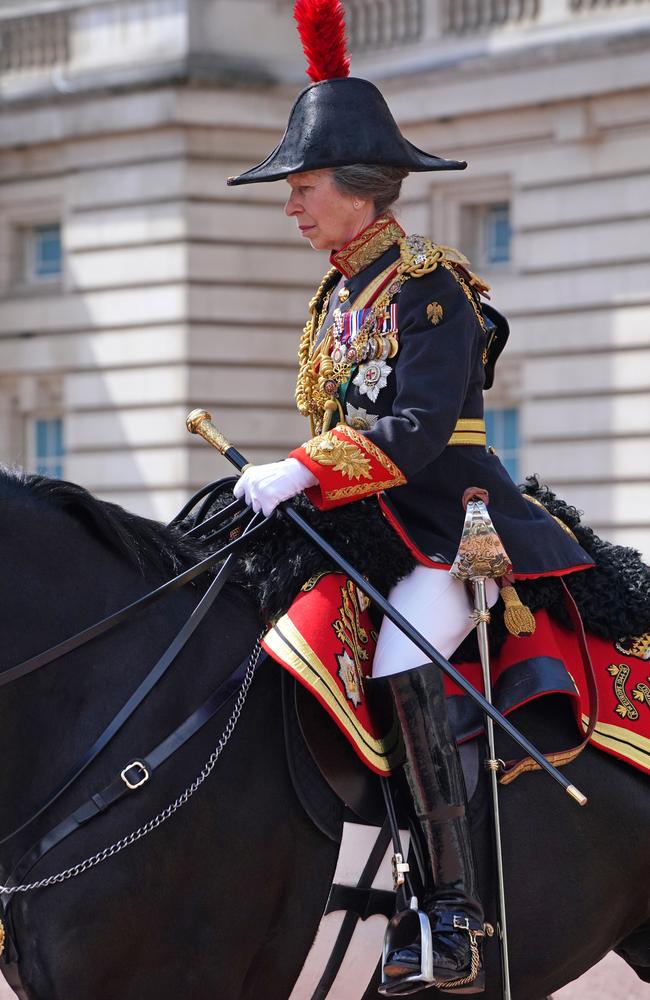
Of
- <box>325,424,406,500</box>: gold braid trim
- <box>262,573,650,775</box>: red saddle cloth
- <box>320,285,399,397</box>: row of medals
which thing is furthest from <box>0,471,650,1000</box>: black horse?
<box>320,285,399,397</box>: row of medals

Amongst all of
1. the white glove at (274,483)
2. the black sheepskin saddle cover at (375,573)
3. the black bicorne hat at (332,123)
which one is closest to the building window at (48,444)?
the black sheepskin saddle cover at (375,573)

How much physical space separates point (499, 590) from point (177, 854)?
1.16 m

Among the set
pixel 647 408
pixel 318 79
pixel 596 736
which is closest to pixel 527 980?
pixel 596 736

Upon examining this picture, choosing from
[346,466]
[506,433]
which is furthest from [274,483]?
[506,433]

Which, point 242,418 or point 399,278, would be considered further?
point 242,418

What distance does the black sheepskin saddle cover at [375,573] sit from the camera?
4125mm

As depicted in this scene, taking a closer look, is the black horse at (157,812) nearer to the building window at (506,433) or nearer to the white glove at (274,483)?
the white glove at (274,483)

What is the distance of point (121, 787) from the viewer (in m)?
3.75

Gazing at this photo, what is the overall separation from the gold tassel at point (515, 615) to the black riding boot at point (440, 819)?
39 cm

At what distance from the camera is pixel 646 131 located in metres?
16.6

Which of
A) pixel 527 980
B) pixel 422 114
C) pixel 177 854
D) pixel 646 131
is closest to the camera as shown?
pixel 177 854

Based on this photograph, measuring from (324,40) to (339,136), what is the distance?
0.32 m

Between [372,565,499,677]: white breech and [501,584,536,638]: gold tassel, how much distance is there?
119 mm

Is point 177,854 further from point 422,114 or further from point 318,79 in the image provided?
point 422,114
